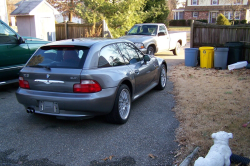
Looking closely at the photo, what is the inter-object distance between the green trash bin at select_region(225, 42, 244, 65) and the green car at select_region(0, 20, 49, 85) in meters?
7.89

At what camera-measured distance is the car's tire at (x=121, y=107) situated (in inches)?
189

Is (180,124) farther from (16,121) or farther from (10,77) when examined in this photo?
(10,77)

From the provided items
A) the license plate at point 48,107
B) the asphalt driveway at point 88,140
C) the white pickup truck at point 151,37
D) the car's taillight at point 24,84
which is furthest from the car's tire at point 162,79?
the white pickup truck at point 151,37

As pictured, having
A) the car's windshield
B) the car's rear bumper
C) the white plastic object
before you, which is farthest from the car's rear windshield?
the car's windshield

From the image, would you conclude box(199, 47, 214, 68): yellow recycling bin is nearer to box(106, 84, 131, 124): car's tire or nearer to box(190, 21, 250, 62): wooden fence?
box(190, 21, 250, 62): wooden fence

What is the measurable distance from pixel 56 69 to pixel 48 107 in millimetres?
655

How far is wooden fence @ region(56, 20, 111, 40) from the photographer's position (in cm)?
1523

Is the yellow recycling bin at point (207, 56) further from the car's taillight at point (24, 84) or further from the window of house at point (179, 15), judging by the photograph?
the window of house at point (179, 15)

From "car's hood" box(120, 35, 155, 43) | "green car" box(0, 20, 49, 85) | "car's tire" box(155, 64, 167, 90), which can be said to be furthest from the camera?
"car's hood" box(120, 35, 155, 43)

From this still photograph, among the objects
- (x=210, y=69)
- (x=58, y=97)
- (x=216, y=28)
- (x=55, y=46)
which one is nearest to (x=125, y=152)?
(x=58, y=97)

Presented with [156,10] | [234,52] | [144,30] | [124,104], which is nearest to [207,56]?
[234,52]

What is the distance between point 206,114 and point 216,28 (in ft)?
25.5

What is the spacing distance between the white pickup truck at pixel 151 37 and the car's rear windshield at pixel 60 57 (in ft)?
24.1

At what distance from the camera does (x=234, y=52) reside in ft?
36.0
